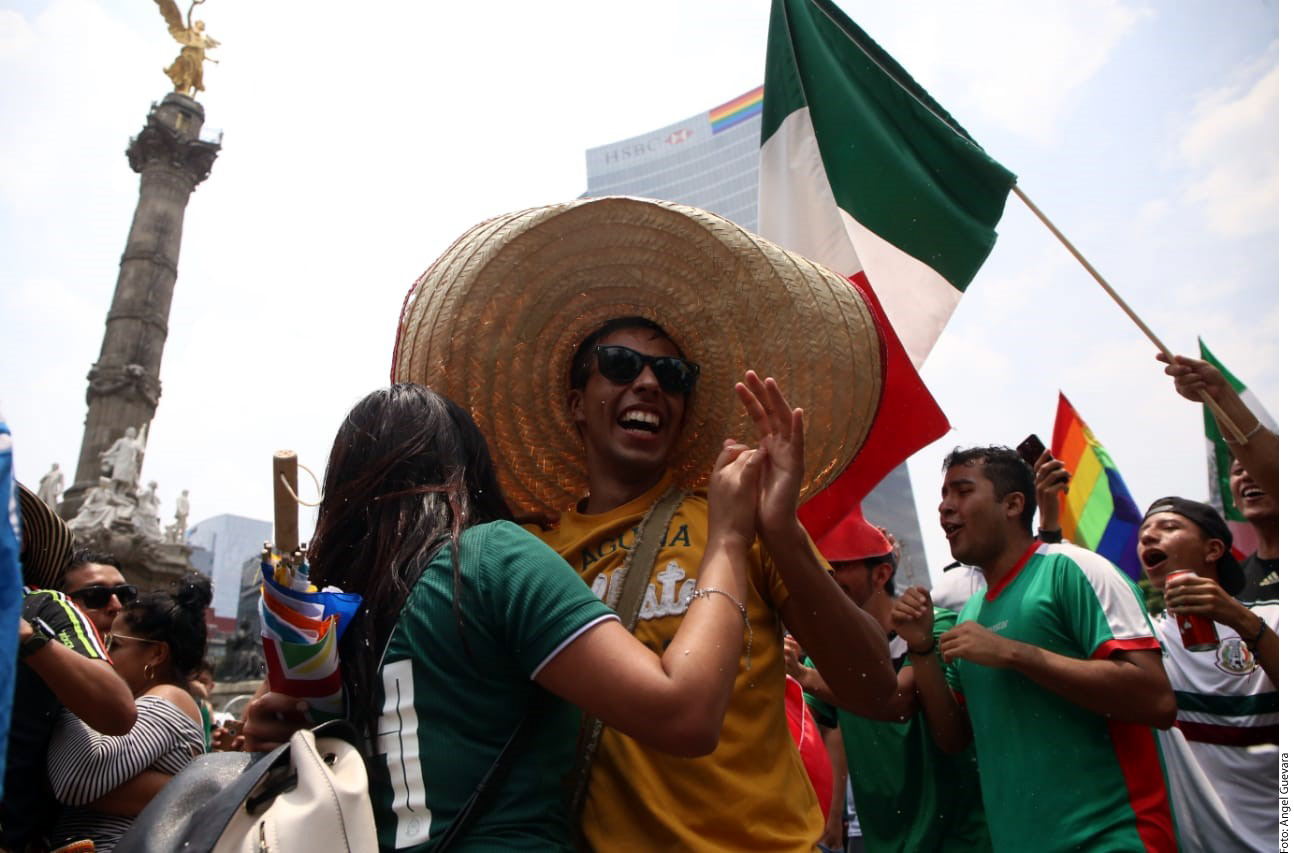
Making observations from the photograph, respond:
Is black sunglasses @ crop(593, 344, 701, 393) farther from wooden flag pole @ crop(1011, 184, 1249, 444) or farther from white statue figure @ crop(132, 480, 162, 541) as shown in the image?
white statue figure @ crop(132, 480, 162, 541)

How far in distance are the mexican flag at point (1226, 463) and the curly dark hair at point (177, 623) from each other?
5.61 meters

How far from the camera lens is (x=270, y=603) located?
5.01ft

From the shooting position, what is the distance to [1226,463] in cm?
596

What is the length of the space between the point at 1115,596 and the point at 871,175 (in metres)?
2.38

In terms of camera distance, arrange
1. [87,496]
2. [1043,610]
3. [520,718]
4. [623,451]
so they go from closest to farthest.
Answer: [520,718] < [623,451] < [1043,610] < [87,496]

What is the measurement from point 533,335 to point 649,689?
1600mm

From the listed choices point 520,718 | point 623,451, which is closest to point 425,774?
point 520,718

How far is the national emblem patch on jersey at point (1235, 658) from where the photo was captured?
3.72m

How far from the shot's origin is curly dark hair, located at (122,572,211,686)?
414 cm

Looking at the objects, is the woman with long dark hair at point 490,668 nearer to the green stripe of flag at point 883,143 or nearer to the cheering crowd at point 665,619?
the cheering crowd at point 665,619

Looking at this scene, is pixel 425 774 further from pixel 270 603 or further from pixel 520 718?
pixel 270 603

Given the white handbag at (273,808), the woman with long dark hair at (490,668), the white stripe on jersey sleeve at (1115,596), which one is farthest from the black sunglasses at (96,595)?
the white stripe on jersey sleeve at (1115,596)

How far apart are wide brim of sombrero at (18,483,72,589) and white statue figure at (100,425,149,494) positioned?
94.9 ft

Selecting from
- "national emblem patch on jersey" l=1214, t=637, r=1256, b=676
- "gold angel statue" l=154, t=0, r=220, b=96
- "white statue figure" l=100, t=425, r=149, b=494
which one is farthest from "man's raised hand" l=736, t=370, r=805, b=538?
"gold angel statue" l=154, t=0, r=220, b=96
